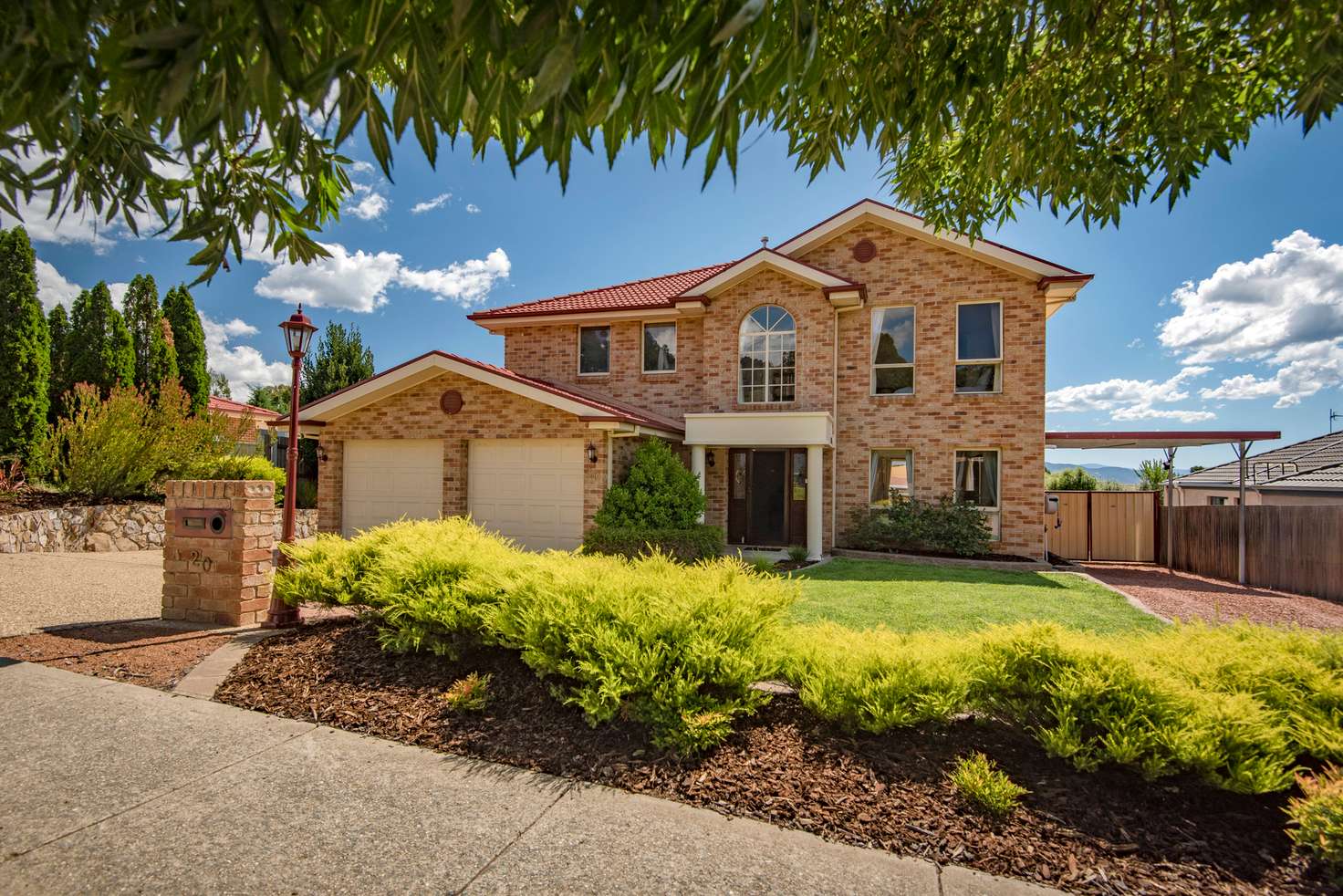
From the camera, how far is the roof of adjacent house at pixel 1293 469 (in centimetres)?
1700

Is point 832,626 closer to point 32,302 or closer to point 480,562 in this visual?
point 480,562

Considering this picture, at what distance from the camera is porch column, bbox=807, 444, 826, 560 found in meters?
13.0

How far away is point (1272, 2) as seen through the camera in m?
2.77

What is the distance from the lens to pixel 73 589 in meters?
8.02

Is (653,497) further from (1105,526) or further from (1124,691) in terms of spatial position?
(1105,526)

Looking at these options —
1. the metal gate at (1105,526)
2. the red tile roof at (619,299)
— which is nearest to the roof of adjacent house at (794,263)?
the red tile roof at (619,299)

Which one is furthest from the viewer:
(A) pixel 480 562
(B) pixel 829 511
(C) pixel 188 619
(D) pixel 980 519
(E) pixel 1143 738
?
(B) pixel 829 511

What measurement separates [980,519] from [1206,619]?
536cm

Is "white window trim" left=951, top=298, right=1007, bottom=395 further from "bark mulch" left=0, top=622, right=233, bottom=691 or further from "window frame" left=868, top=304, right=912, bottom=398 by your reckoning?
"bark mulch" left=0, top=622, right=233, bottom=691

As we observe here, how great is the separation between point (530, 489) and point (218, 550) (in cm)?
625

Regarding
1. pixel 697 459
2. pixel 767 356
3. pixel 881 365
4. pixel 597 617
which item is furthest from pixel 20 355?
pixel 881 365

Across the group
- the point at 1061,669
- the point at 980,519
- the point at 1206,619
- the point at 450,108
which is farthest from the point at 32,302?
the point at 1206,619

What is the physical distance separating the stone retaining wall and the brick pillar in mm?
4648

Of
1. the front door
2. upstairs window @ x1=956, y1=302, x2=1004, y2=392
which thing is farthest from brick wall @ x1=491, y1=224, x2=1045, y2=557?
the front door
